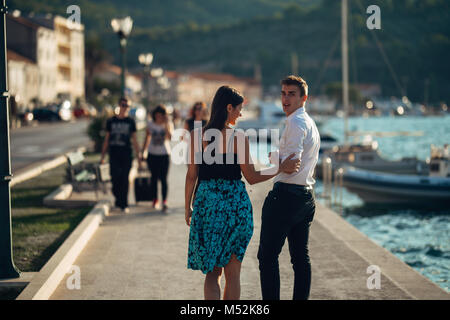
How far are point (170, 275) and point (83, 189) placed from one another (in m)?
6.91

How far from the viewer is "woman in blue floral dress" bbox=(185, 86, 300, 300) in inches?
187

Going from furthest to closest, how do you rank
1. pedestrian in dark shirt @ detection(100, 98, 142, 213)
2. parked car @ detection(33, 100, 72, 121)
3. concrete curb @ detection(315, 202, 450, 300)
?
parked car @ detection(33, 100, 72, 121), pedestrian in dark shirt @ detection(100, 98, 142, 213), concrete curb @ detection(315, 202, 450, 300)

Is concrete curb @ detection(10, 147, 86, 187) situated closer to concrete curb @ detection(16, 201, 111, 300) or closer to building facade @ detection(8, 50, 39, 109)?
concrete curb @ detection(16, 201, 111, 300)

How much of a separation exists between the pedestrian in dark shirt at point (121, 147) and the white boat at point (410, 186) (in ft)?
41.0

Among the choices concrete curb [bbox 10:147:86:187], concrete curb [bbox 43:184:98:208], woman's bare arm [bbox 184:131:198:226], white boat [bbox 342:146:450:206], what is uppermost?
woman's bare arm [bbox 184:131:198:226]

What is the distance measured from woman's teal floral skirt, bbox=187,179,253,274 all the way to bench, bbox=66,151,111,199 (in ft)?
22.8

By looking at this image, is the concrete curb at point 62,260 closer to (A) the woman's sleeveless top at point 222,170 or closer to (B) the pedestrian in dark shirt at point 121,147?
(B) the pedestrian in dark shirt at point 121,147

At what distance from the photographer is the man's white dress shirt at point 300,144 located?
4.94 m

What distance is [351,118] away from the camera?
179500 millimetres

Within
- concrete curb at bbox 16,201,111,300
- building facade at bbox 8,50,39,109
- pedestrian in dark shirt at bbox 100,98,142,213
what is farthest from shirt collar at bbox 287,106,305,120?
building facade at bbox 8,50,39,109

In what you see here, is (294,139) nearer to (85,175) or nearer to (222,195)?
(222,195)

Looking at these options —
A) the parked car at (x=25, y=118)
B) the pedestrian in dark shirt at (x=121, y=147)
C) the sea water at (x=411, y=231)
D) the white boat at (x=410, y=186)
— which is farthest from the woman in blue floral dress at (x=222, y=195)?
the parked car at (x=25, y=118)
